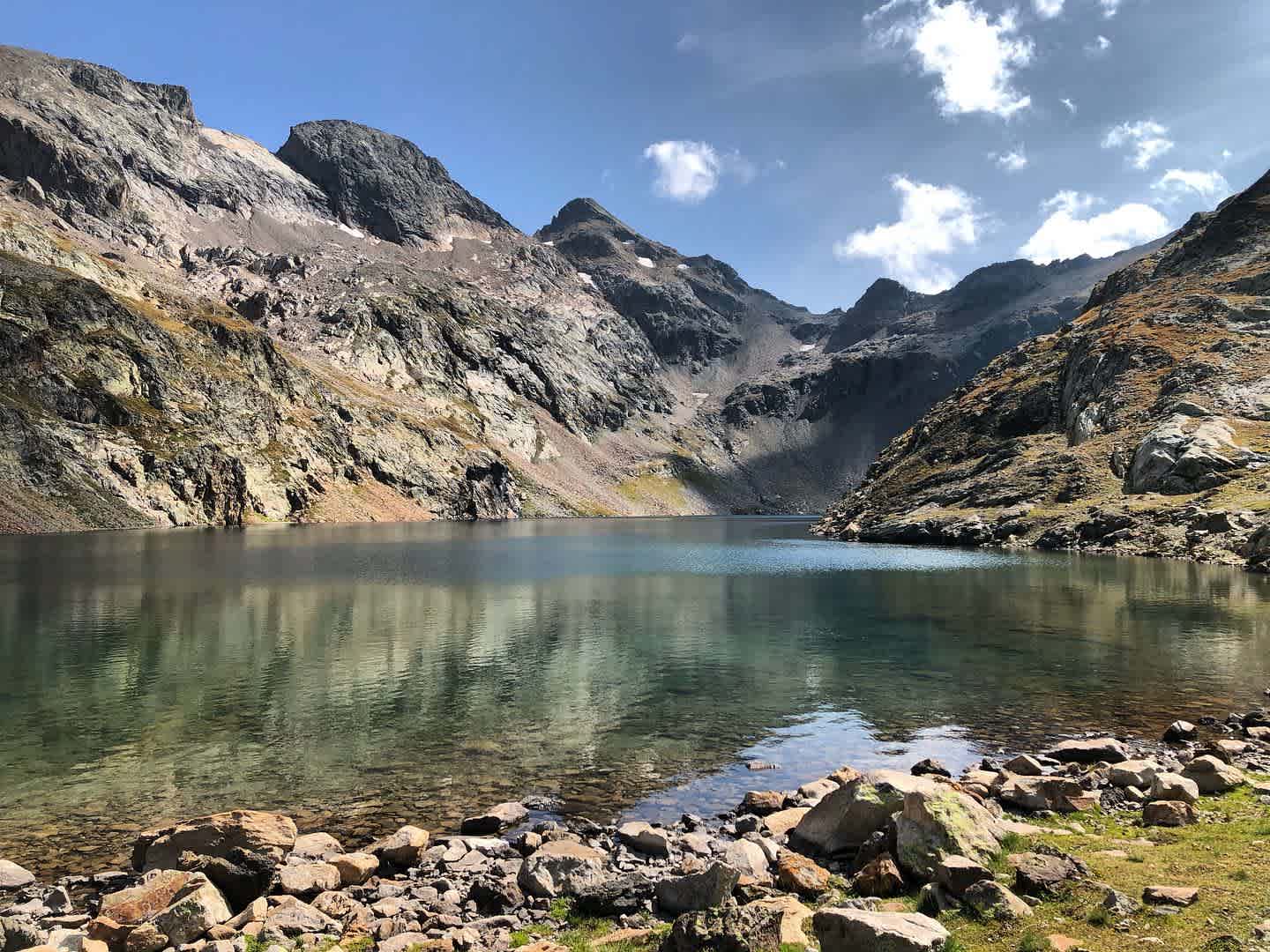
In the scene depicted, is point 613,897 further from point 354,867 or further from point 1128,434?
point 1128,434

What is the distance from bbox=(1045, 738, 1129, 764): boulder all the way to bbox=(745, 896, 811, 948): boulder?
14716mm

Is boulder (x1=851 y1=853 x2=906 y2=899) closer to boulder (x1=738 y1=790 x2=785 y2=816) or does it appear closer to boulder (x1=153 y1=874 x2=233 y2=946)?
boulder (x1=738 y1=790 x2=785 y2=816)

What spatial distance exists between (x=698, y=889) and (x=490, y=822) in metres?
7.25

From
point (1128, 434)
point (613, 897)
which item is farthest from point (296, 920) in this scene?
point (1128, 434)

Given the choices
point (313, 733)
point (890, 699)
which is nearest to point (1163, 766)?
point (890, 699)

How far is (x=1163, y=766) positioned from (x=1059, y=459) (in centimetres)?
12602

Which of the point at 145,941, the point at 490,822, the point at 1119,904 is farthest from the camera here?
the point at 490,822

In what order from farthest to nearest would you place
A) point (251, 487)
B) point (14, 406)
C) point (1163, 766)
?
point (251, 487)
point (14, 406)
point (1163, 766)

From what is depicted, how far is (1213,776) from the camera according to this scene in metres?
18.2

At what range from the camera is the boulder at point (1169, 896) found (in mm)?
10719

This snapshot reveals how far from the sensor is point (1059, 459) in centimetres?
13125

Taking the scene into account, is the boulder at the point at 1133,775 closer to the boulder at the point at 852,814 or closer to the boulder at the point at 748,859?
the boulder at the point at 852,814

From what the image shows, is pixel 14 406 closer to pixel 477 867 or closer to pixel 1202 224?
pixel 477 867

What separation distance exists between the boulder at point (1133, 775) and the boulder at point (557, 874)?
13.6 metres
